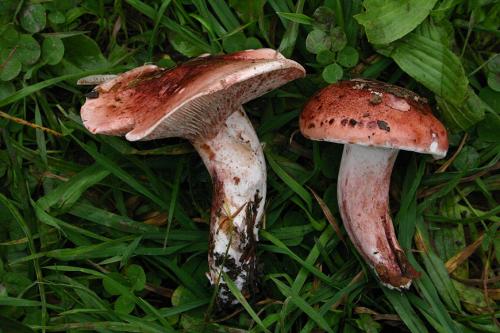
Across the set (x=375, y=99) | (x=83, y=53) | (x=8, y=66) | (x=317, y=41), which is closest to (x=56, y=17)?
(x=83, y=53)

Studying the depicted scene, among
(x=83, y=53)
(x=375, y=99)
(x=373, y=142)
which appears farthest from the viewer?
(x=83, y=53)

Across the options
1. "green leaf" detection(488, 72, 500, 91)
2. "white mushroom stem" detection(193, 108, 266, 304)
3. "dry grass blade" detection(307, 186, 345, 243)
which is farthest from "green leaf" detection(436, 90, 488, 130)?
"white mushroom stem" detection(193, 108, 266, 304)

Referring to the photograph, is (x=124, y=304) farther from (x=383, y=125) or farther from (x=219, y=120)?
(x=383, y=125)

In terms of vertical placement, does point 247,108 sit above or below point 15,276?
above

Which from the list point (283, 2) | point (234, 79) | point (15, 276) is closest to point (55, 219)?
point (15, 276)

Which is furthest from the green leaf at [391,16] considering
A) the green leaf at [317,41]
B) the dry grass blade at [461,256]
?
the dry grass blade at [461,256]

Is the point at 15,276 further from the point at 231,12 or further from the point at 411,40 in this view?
the point at 411,40

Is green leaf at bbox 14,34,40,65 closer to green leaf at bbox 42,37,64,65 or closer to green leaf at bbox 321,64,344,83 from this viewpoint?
green leaf at bbox 42,37,64,65
